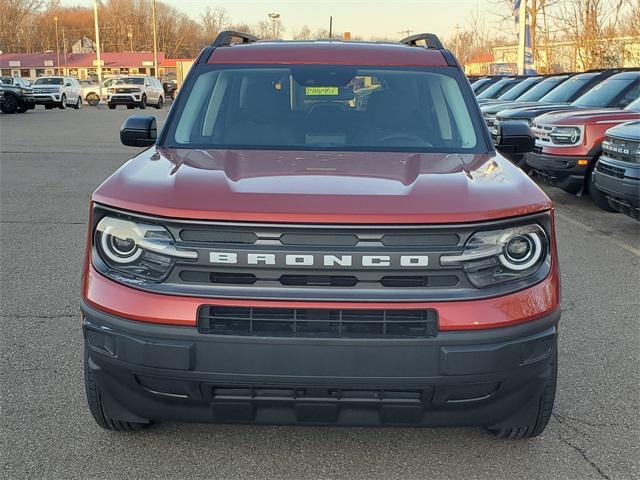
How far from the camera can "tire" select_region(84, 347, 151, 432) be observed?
119 inches

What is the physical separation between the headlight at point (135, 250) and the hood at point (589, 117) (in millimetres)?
7798

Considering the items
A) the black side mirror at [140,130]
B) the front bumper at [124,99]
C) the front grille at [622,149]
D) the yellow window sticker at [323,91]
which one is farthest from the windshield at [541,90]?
the front bumper at [124,99]

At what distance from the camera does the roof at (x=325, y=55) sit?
4207mm

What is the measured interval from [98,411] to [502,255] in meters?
1.79

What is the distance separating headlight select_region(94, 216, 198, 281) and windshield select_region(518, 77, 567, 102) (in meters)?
13.1

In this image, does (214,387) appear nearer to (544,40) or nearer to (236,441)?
(236,441)

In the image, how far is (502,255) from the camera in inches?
108

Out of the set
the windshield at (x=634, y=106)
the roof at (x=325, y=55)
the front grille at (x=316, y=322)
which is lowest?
the front grille at (x=316, y=322)

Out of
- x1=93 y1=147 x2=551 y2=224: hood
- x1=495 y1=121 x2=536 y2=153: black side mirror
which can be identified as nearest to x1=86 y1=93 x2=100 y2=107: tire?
x1=495 y1=121 x2=536 y2=153: black side mirror

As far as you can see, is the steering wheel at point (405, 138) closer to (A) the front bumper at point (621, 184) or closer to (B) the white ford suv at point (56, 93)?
(A) the front bumper at point (621, 184)

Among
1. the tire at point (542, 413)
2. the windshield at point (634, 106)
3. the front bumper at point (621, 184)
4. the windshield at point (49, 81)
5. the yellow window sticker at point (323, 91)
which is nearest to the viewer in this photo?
the tire at point (542, 413)

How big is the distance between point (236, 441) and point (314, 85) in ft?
6.51

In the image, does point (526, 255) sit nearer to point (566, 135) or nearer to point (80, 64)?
point (566, 135)

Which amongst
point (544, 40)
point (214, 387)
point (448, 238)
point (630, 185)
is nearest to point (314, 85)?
point (448, 238)
